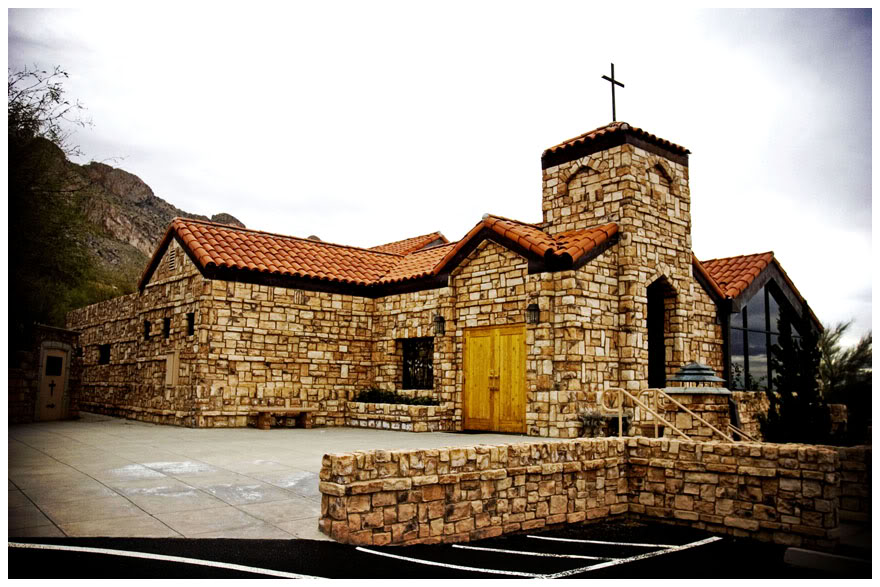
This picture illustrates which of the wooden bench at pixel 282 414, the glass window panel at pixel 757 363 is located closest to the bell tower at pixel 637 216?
the glass window panel at pixel 757 363

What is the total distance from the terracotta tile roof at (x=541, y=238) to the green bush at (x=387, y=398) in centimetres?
297

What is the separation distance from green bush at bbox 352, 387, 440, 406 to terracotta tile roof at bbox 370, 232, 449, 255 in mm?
5136

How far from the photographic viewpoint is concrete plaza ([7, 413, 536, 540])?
6.12 meters

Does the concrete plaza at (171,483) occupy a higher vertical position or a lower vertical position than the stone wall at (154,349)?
lower

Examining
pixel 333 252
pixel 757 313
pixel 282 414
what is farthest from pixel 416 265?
pixel 757 313

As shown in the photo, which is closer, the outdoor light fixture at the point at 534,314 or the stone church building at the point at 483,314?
the outdoor light fixture at the point at 534,314

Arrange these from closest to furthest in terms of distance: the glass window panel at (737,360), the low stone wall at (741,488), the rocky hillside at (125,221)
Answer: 1. the low stone wall at (741,488)
2. the glass window panel at (737,360)
3. the rocky hillside at (125,221)

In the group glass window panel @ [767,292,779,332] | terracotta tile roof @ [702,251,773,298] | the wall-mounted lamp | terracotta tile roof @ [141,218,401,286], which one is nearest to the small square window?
the wall-mounted lamp

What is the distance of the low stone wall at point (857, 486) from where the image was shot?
572 centimetres

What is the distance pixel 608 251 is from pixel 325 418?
291 inches

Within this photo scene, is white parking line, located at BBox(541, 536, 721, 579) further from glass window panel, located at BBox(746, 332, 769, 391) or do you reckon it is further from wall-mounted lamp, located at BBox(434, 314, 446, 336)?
glass window panel, located at BBox(746, 332, 769, 391)

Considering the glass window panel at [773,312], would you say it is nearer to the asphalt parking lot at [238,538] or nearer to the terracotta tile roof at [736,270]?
the terracotta tile roof at [736,270]

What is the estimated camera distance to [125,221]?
164ft

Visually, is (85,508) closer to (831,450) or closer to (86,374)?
(831,450)
